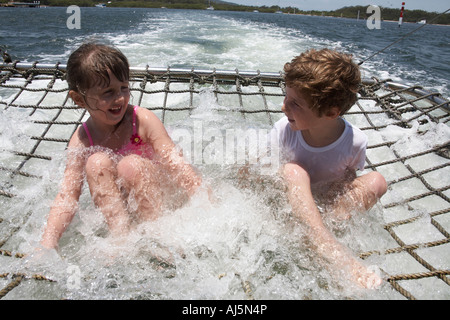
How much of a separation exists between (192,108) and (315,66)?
103 centimetres

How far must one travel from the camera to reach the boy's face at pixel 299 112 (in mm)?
980

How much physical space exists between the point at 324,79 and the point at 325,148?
0.24 metres

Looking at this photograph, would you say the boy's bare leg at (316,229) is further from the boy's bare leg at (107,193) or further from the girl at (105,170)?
the boy's bare leg at (107,193)

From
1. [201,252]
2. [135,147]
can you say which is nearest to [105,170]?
[135,147]

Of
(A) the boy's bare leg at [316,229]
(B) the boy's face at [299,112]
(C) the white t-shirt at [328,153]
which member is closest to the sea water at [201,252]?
(A) the boy's bare leg at [316,229]

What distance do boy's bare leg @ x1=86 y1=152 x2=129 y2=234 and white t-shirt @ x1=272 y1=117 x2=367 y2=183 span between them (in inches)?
23.0

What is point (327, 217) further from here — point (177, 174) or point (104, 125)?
point (104, 125)

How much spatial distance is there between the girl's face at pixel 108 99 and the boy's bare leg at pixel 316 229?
1.86 ft

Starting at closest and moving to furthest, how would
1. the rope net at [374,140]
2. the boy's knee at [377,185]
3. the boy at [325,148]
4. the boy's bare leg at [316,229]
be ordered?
the boy's bare leg at [316,229] < the boy at [325,148] < the boy's knee at [377,185] < the rope net at [374,140]

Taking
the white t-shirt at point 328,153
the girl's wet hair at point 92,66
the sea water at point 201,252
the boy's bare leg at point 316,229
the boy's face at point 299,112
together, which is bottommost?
the sea water at point 201,252

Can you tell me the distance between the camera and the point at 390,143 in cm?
160

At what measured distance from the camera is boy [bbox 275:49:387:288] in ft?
3.06

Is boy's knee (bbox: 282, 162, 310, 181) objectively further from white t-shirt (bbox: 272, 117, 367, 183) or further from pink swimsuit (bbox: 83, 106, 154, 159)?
pink swimsuit (bbox: 83, 106, 154, 159)
